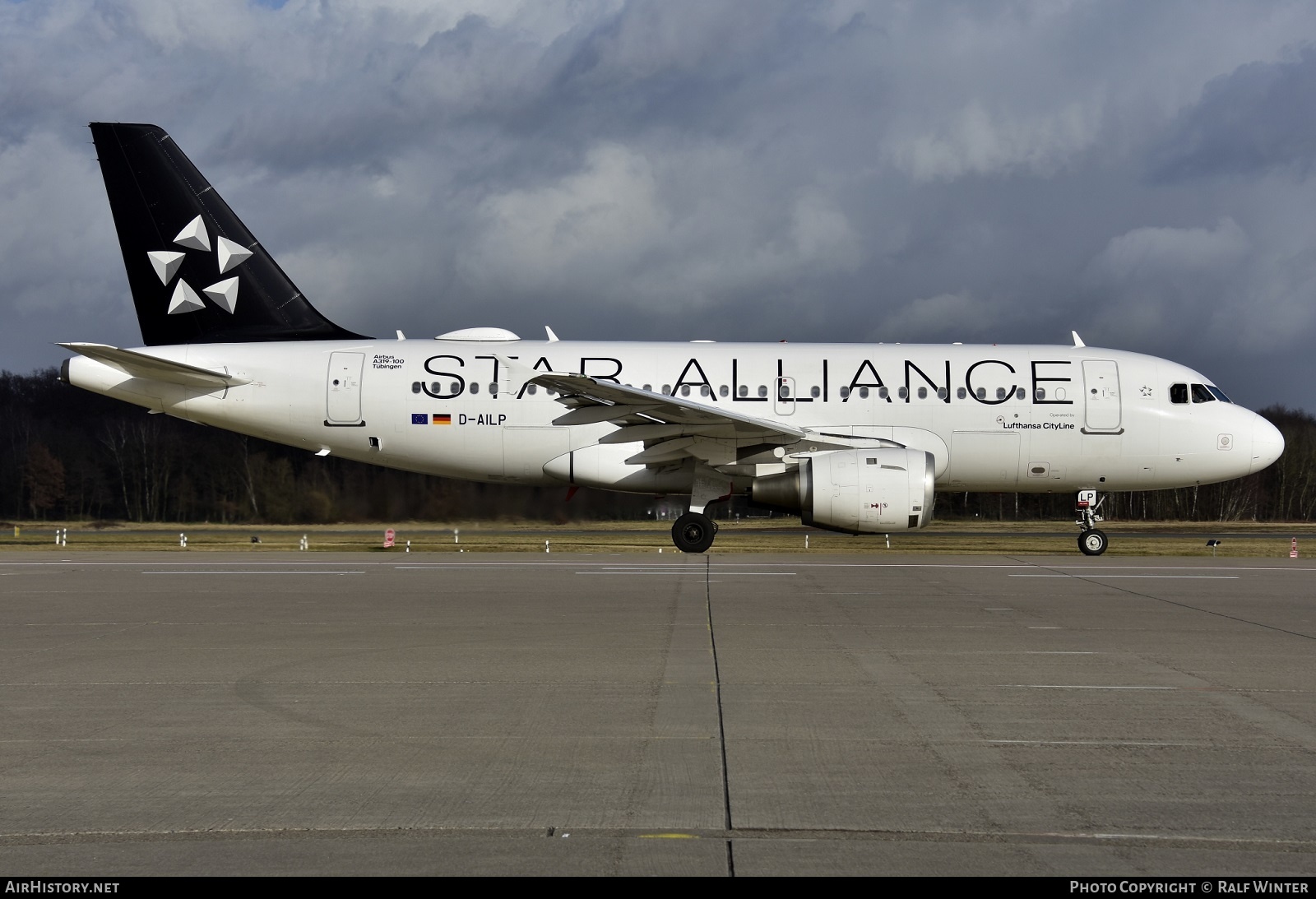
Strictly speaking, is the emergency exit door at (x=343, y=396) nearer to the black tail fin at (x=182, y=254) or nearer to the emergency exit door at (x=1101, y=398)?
the black tail fin at (x=182, y=254)

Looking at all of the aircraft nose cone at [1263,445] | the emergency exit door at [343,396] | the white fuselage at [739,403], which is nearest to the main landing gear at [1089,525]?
the white fuselage at [739,403]

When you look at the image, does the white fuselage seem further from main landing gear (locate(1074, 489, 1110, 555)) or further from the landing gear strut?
the landing gear strut

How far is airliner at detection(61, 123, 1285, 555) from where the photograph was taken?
61.6 feet

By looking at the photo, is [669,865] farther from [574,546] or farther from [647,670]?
[574,546]

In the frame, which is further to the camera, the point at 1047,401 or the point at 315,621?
the point at 1047,401

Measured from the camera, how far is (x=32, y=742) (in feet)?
18.0

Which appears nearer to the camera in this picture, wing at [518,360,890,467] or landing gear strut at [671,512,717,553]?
wing at [518,360,890,467]

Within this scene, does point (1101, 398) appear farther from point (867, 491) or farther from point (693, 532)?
point (693, 532)

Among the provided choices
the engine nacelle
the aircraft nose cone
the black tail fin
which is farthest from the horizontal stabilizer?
the aircraft nose cone

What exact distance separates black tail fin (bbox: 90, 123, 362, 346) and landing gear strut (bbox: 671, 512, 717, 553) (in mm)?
6991

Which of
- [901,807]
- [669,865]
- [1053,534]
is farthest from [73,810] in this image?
[1053,534]

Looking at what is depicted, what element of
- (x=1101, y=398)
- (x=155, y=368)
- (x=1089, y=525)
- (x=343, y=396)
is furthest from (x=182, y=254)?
(x=1089, y=525)
